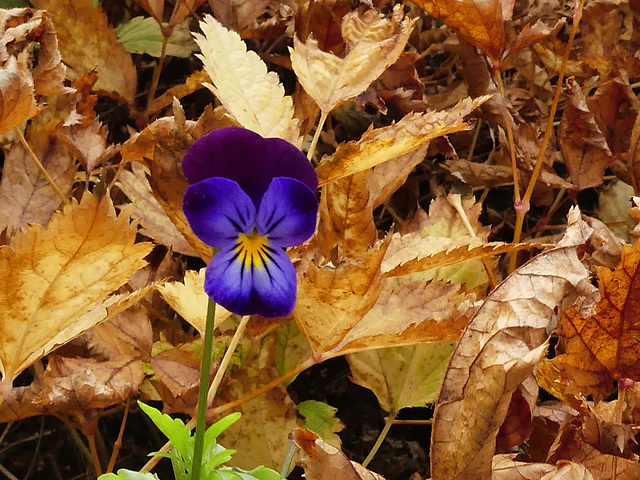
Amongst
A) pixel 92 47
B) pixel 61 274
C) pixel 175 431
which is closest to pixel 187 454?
pixel 175 431

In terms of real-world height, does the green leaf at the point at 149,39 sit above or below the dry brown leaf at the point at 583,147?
above

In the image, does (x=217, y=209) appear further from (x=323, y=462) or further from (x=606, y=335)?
(x=606, y=335)

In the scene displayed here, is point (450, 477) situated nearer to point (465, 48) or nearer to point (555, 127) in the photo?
point (465, 48)

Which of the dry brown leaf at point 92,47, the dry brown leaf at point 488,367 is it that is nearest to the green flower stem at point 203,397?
the dry brown leaf at point 488,367

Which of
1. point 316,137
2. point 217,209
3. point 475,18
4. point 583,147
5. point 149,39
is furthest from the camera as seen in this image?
point 149,39

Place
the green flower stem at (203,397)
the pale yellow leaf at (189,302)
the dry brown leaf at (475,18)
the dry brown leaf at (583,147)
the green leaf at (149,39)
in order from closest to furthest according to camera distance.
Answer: the green flower stem at (203,397)
the pale yellow leaf at (189,302)
the dry brown leaf at (475,18)
the dry brown leaf at (583,147)
the green leaf at (149,39)

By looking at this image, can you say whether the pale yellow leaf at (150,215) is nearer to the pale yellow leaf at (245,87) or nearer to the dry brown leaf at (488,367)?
the pale yellow leaf at (245,87)
